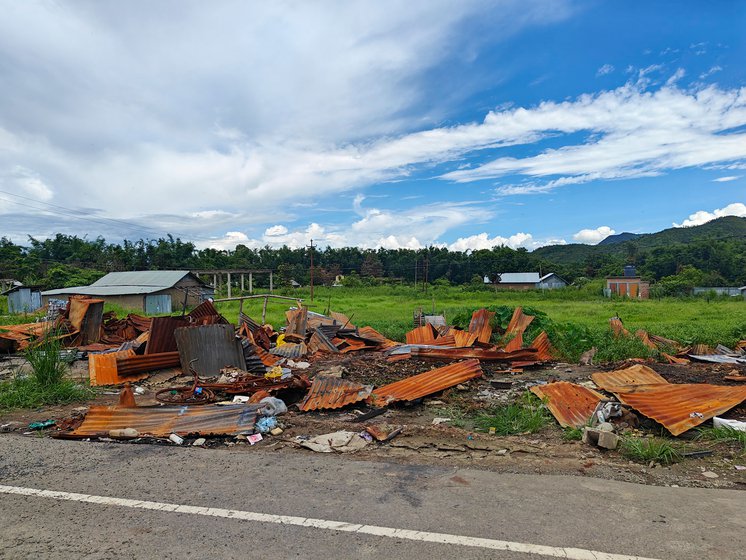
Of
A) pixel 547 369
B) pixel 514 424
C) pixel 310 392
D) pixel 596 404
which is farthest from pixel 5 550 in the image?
pixel 547 369

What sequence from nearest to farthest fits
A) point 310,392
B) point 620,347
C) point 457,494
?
1. point 457,494
2. point 310,392
3. point 620,347

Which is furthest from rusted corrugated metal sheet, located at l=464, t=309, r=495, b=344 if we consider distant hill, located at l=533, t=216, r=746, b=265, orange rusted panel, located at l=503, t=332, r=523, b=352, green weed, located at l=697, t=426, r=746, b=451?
distant hill, located at l=533, t=216, r=746, b=265

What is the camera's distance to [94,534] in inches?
123

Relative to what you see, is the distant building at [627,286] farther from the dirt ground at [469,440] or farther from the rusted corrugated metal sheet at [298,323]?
the dirt ground at [469,440]

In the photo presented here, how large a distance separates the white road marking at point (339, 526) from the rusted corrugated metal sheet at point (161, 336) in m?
5.75

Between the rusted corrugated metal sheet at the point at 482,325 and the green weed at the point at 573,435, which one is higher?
the rusted corrugated metal sheet at the point at 482,325

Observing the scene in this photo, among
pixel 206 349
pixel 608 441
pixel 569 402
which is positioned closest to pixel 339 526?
pixel 608 441

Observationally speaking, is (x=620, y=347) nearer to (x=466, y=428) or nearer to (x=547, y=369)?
(x=547, y=369)

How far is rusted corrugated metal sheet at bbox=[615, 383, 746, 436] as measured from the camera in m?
5.38

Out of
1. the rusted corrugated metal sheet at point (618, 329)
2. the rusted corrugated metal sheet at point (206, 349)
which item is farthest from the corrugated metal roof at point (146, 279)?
the rusted corrugated metal sheet at point (618, 329)

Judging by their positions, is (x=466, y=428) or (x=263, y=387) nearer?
(x=466, y=428)

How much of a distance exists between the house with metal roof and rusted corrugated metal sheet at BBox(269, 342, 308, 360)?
79.7 ft

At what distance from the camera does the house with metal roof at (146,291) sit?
3756 cm

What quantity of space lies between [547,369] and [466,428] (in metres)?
4.93
